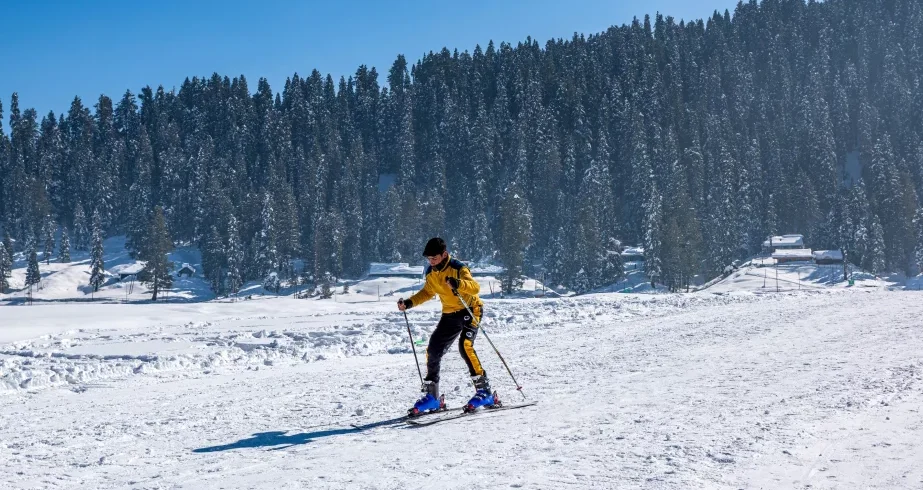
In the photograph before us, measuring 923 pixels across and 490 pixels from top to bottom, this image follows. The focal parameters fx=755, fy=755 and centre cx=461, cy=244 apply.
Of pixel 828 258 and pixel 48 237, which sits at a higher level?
pixel 48 237

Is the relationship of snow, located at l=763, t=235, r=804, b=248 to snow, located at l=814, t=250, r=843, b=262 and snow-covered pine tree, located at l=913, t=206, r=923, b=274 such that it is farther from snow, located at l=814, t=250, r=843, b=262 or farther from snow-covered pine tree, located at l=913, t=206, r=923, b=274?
snow-covered pine tree, located at l=913, t=206, r=923, b=274

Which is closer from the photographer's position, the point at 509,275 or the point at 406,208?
the point at 509,275

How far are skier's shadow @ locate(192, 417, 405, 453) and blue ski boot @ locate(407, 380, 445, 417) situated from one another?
258mm

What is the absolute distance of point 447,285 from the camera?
829 cm

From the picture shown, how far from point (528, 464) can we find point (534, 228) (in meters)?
95.2

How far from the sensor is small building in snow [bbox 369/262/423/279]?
3413 inches

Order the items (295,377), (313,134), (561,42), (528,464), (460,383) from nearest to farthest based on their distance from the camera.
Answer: (528,464) → (460,383) → (295,377) → (313,134) → (561,42)

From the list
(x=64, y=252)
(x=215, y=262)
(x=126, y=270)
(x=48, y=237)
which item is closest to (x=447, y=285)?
(x=215, y=262)

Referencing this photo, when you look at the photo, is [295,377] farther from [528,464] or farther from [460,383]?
[528,464]

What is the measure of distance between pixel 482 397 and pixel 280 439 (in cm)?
224

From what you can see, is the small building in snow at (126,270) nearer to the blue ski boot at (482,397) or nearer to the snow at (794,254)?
the snow at (794,254)

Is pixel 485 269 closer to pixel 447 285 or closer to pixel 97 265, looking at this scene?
pixel 97 265

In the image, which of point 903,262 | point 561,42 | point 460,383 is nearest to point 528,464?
point 460,383

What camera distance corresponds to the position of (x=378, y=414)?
844 centimetres
